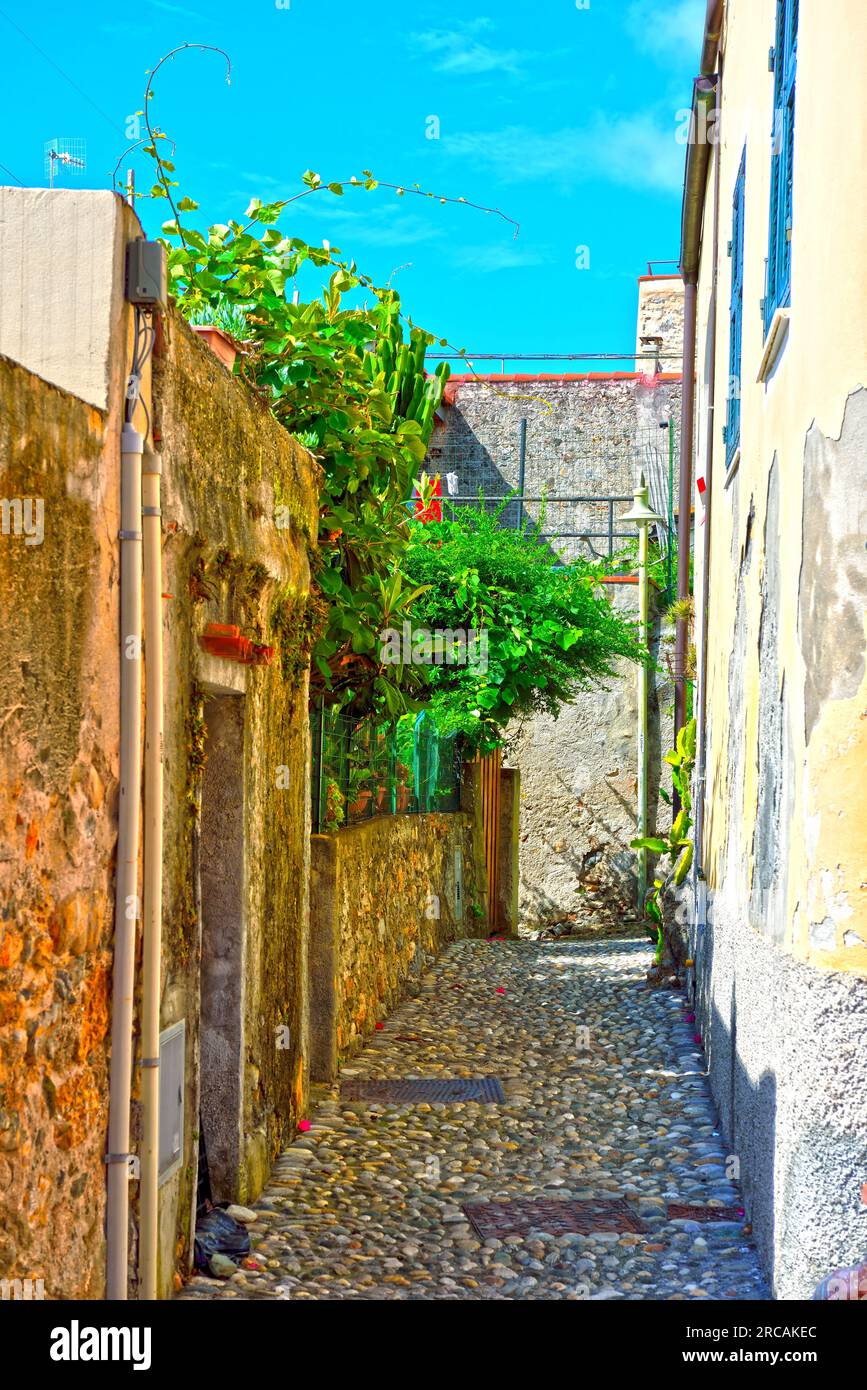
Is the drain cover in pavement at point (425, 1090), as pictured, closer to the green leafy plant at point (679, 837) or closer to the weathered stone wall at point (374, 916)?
the weathered stone wall at point (374, 916)

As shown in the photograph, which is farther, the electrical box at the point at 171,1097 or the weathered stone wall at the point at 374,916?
the weathered stone wall at the point at 374,916

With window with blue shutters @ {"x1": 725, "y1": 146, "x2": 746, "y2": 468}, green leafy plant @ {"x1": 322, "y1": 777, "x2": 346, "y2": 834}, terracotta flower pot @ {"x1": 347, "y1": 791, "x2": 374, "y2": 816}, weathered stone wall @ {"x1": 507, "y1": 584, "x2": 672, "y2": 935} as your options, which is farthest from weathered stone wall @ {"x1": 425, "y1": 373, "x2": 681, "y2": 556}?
window with blue shutters @ {"x1": 725, "y1": 146, "x2": 746, "y2": 468}

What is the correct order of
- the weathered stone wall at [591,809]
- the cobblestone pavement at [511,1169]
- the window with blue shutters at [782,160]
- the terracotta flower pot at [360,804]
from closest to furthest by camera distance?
1. the cobblestone pavement at [511,1169]
2. the window with blue shutters at [782,160]
3. the terracotta flower pot at [360,804]
4. the weathered stone wall at [591,809]

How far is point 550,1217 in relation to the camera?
566cm

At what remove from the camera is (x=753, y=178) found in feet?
22.0

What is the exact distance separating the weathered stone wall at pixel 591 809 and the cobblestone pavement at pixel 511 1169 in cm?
718

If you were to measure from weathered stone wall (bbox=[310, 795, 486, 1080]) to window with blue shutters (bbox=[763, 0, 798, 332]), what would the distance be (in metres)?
4.08

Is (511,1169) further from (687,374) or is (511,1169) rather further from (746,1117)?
(687,374)

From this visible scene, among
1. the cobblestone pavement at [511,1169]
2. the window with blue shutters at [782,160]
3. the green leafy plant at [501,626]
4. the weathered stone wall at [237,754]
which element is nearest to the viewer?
the weathered stone wall at [237,754]

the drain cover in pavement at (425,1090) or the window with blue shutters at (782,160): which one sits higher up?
the window with blue shutters at (782,160)

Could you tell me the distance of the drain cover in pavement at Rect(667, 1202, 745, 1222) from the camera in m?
5.64

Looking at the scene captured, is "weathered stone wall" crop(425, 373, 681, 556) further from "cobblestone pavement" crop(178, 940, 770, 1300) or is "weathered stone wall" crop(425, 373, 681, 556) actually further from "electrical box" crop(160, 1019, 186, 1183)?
"electrical box" crop(160, 1019, 186, 1183)

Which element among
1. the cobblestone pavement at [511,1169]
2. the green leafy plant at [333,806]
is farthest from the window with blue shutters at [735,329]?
the cobblestone pavement at [511,1169]

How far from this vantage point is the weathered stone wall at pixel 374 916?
8.11m
